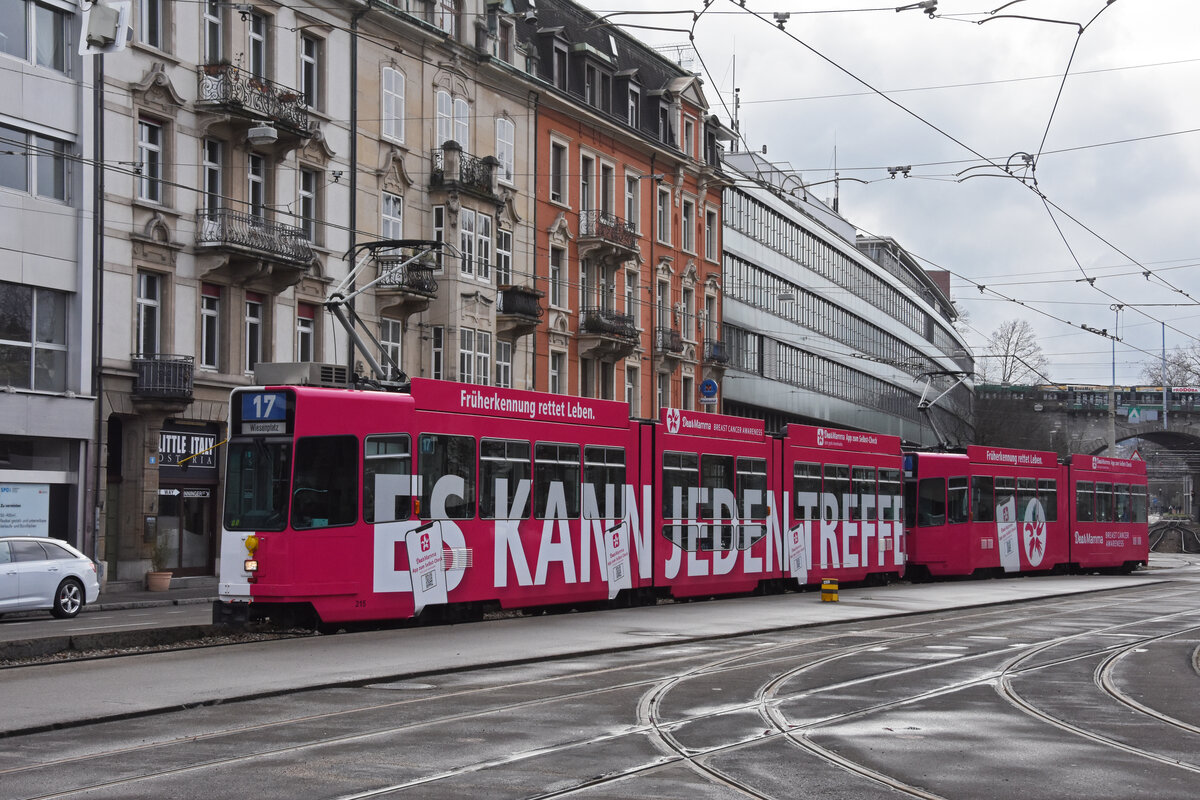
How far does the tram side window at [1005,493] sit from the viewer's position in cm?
3919

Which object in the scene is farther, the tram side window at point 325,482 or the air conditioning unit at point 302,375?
the air conditioning unit at point 302,375

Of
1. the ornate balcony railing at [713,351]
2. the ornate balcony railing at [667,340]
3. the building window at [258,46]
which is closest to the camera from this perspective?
the building window at [258,46]

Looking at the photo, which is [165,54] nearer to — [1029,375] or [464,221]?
[464,221]

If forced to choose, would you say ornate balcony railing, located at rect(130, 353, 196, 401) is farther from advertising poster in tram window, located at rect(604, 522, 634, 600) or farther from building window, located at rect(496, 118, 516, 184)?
building window, located at rect(496, 118, 516, 184)

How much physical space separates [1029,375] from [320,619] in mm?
79417

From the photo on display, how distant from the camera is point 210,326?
35.0 metres

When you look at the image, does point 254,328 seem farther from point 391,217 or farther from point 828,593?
point 828,593

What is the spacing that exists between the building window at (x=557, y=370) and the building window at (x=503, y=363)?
2.71m

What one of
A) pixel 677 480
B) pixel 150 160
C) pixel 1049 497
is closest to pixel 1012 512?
pixel 1049 497

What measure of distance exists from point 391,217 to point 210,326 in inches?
294

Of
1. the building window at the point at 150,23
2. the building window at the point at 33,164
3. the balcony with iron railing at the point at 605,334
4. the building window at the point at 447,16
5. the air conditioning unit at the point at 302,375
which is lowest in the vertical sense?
the air conditioning unit at the point at 302,375

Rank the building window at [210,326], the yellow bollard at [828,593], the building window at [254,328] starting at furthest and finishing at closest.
Answer: 1. the building window at [254,328]
2. the building window at [210,326]
3. the yellow bollard at [828,593]

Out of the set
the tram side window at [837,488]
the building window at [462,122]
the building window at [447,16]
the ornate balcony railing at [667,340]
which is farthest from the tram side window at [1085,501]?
the building window at [447,16]

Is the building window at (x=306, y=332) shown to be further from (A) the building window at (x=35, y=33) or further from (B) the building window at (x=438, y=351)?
(A) the building window at (x=35, y=33)
